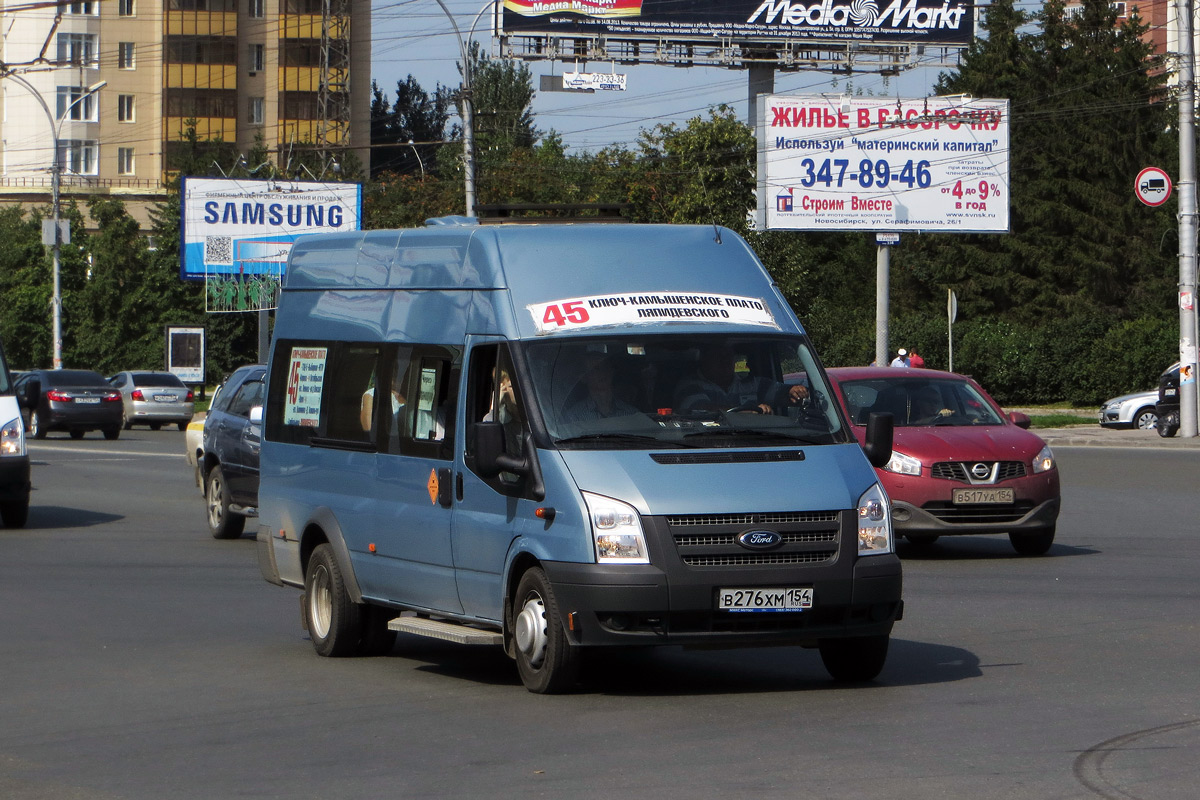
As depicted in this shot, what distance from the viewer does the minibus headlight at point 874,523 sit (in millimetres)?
8477

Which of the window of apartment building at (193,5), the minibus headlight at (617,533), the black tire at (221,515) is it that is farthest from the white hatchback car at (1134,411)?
the window of apartment building at (193,5)

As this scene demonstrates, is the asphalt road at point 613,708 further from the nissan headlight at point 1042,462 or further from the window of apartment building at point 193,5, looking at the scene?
the window of apartment building at point 193,5

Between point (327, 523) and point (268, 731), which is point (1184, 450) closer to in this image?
point (327, 523)

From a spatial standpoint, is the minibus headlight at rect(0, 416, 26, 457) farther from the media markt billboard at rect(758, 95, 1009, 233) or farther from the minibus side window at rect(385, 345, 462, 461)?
the media markt billboard at rect(758, 95, 1009, 233)

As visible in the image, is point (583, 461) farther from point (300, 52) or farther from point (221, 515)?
point (300, 52)

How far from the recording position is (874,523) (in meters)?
8.53

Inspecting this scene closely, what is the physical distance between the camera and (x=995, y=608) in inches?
476

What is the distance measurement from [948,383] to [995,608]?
4.79m

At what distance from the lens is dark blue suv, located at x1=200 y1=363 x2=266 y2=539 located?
1780 centimetres

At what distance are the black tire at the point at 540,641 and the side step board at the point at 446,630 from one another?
8.2 inches

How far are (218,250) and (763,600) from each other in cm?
5021

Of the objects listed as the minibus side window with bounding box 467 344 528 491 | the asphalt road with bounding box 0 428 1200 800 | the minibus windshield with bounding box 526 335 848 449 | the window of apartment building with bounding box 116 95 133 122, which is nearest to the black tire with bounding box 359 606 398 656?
the asphalt road with bounding box 0 428 1200 800

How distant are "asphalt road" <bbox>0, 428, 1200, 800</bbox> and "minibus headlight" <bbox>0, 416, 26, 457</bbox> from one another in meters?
4.41

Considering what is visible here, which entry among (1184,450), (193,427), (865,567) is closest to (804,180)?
(1184,450)
